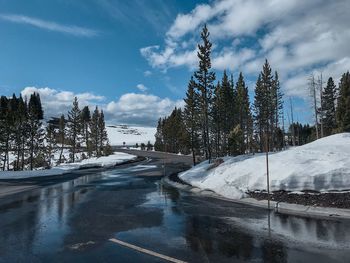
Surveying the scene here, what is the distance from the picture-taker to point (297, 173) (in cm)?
1328

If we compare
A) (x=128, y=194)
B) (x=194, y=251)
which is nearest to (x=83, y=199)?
(x=128, y=194)

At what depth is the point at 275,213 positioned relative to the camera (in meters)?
10.6

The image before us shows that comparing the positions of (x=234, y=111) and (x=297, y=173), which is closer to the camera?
(x=297, y=173)

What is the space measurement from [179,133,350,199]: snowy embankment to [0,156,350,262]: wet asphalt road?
7.58 ft

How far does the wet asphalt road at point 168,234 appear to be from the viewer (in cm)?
641

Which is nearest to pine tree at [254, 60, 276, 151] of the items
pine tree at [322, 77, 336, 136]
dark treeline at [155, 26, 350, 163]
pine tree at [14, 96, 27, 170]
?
dark treeline at [155, 26, 350, 163]

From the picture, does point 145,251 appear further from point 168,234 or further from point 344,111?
point 344,111

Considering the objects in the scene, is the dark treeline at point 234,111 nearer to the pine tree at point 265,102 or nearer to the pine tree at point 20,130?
the pine tree at point 265,102

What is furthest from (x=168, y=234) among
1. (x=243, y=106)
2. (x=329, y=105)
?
(x=329, y=105)

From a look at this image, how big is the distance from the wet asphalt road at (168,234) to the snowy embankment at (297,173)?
231 cm

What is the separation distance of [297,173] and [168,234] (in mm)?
7235

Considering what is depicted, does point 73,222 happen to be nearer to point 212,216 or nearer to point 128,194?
point 212,216

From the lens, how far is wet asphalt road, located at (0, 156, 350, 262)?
641cm

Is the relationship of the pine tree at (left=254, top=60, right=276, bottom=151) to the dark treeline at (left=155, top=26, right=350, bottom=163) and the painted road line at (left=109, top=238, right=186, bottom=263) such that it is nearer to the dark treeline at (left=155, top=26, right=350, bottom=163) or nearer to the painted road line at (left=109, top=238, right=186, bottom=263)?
the dark treeline at (left=155, top=26, right=350, bottom=163)
